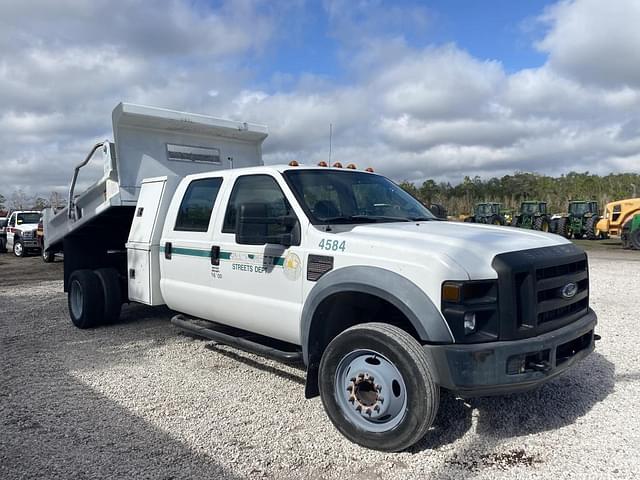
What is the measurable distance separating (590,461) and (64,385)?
449cm

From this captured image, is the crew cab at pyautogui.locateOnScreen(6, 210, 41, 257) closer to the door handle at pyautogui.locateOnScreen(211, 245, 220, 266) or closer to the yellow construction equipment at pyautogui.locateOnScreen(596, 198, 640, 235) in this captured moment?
the door handle at pyautogui.locateOnScreen(211, 245, 220, 266)

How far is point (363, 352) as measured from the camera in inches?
148

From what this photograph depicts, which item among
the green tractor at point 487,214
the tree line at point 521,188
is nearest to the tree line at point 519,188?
the tree line at point 521,188

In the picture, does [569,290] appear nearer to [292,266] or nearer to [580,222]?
[292,266]

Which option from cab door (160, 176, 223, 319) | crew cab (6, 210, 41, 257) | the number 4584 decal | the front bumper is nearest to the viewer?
the front bumper

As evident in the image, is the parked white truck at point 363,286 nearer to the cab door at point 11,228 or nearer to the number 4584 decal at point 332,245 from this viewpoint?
the number 4584 decal at point 332,245

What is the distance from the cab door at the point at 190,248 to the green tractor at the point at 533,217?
2357 cm

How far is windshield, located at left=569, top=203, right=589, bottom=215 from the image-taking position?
26.2 meters

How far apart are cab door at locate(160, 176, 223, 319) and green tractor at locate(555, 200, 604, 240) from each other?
23671 millimetres

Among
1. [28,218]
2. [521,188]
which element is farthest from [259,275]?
[521,188]

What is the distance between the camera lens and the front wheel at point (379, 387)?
11.2 feet

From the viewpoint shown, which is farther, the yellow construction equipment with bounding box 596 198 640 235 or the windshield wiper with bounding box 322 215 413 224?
the yellow construction equipment with bounding box 596 198 640 235

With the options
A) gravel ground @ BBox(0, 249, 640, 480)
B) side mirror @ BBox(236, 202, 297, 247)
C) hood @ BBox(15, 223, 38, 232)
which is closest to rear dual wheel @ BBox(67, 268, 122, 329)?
gravel ground @ BBox(0, 249, 640, 480)

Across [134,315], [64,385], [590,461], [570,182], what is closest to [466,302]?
[590,461]
